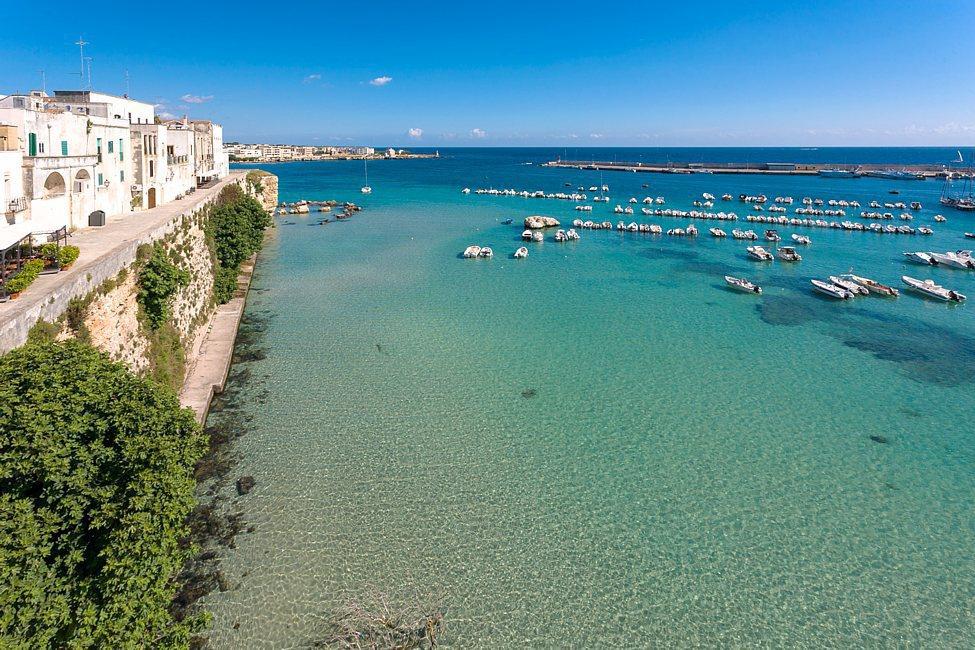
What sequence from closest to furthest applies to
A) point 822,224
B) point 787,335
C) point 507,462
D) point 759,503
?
point 759,503
point 507,462
point 787,335
point 822,224

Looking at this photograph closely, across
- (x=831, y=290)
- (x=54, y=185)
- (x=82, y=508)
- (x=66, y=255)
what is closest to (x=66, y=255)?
(x=66, y=255)

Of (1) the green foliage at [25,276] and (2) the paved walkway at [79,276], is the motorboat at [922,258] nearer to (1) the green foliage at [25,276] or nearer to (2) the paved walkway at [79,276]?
(2) the paved walkway at [79,276]

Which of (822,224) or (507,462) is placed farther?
(822,224)

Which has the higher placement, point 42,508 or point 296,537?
point 42,508

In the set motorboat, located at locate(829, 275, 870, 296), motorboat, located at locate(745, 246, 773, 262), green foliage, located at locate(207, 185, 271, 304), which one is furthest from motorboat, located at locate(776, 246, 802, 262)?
green foliage, located at locate(207, 185, 271, 304)

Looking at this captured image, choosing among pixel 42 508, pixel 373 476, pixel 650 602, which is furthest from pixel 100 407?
pixel 650 602

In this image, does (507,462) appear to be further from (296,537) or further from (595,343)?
(595,343)
